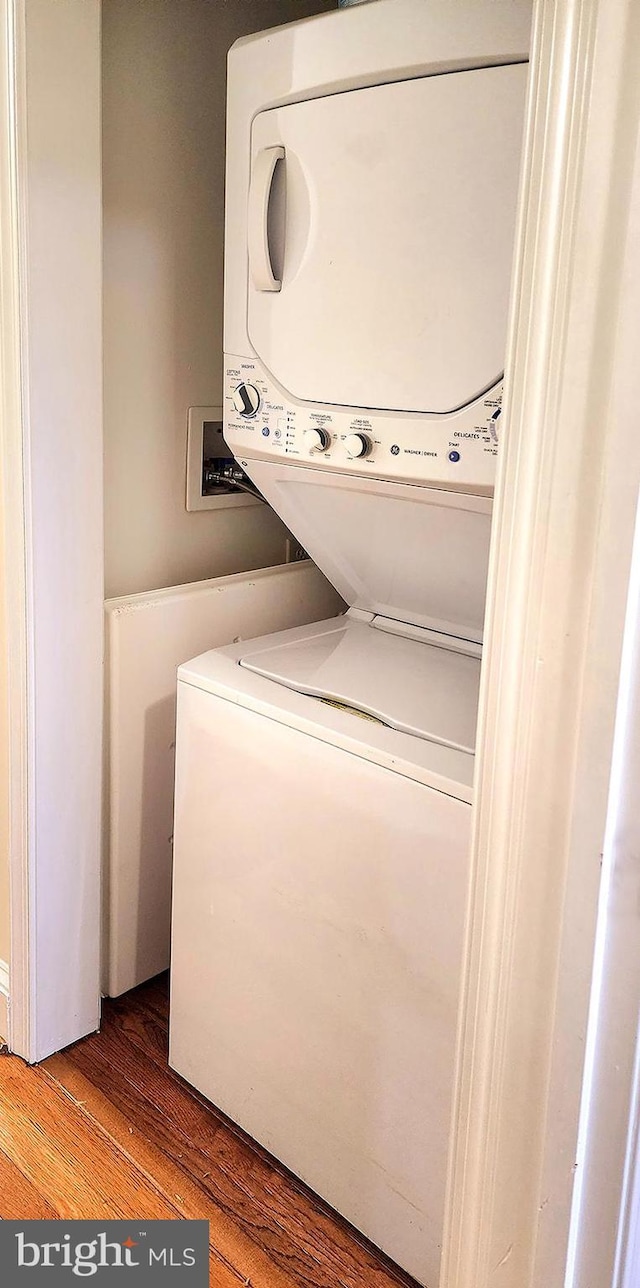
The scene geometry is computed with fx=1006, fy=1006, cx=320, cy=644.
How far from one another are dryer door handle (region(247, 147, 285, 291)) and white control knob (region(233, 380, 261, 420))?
0.49 ft

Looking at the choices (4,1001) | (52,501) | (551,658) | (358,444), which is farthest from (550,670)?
(4,1001)

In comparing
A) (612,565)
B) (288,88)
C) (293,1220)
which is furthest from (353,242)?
(293,1220)

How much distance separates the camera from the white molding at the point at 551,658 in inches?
27.0

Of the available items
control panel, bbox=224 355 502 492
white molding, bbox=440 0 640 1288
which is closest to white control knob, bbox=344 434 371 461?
control panel, bbox=224 355 502 492

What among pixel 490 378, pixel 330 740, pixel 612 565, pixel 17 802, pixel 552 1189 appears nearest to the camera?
pixel 612 565

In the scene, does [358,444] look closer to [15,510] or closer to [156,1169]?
[15,510]

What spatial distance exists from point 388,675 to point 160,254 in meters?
0.82

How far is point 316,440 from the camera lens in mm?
1410

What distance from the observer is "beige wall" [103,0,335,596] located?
160cm

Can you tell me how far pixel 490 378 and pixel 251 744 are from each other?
0.59 meters

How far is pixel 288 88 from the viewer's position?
1.35m

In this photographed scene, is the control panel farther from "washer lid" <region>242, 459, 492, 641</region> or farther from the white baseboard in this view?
the white baseboard

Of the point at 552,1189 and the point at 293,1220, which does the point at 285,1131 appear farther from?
the point at 552,1189

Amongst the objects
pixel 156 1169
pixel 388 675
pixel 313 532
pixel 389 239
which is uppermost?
pixel 389 239
